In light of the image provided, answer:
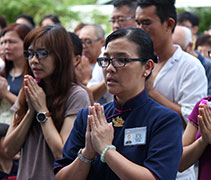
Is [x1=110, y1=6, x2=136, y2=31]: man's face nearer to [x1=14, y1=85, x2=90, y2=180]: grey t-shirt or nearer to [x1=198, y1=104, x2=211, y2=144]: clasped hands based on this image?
[x1=14, y1=85, x2=90, y2=180]: grey t-shirt

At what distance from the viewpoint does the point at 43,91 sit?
3.21 metres

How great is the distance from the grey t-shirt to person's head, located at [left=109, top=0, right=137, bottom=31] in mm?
1590

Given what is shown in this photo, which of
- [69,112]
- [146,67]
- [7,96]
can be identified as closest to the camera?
[146,67]

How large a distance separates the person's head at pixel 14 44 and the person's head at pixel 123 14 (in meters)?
1.02

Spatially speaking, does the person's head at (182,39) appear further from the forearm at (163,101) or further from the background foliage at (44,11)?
the background foliage at (44,11)

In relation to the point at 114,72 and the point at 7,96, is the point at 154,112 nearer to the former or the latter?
the point at 114,72

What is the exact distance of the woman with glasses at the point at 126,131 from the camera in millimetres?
2178

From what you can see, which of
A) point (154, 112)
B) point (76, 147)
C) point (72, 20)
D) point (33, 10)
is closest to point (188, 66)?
point (154, 112)

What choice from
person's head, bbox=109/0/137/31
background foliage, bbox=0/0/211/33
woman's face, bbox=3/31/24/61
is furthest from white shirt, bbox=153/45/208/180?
background foliage, bbox=0/0/211/33

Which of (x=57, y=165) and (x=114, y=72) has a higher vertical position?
(x=114, y=72)

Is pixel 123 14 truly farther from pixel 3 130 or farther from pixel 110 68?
pixel 110 68

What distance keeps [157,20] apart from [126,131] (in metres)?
1.45

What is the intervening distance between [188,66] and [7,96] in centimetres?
189

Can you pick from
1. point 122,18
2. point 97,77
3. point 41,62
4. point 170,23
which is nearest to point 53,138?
point 41,62
